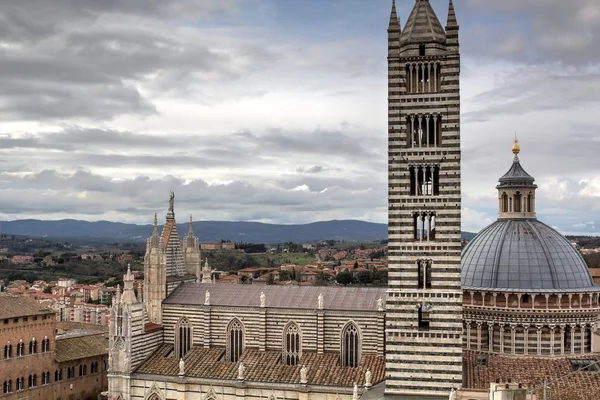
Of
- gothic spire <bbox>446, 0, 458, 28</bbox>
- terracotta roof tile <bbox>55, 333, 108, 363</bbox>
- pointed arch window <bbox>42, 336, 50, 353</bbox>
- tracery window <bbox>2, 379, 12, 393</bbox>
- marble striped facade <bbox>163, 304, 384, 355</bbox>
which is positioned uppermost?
gothic spire <bbox>446, 0, 458, 28</bbox>

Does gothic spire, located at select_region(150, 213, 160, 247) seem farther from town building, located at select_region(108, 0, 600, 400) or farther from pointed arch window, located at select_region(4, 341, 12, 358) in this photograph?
pointed arch window, located at select_region(4, 341, 12, 358)

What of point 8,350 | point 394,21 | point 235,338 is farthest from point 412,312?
point 8,350

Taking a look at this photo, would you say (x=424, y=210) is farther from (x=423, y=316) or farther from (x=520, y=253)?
(x=520, y=253)

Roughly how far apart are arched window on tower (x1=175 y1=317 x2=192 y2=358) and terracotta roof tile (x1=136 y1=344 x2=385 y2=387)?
557mm

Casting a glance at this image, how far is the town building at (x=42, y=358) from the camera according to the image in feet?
144

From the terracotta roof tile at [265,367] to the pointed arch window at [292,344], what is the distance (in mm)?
440

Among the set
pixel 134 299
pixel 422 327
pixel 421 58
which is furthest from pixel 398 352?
pixel 134 299

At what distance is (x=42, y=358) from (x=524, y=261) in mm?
31744

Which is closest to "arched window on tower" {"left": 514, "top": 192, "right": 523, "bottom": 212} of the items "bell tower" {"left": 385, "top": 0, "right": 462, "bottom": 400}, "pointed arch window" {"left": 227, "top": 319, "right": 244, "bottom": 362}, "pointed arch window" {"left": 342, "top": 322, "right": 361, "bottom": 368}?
"bell tower" {"left": 385, "top": 0, "right": 462, "bottom": 400}

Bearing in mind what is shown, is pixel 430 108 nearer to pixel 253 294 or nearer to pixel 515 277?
pixel 515 277

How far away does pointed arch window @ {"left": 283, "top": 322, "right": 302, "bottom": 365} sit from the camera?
3888 cm

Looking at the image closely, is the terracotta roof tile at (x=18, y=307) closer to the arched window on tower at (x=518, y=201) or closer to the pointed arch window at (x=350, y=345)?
the pointed arch window at (x=350, y=345)

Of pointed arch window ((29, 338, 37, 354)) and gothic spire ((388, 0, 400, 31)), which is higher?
gothic spire ((388, 0, 400, 31))

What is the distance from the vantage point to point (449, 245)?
30375 mm
